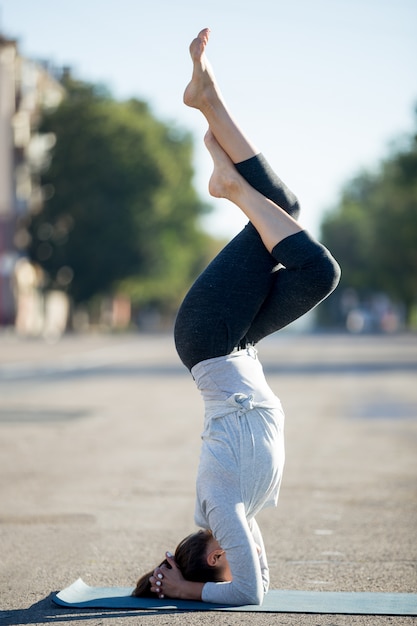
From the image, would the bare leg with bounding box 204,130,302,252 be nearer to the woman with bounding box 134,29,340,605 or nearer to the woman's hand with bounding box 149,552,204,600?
the woman with bounding box 134,29,340,605

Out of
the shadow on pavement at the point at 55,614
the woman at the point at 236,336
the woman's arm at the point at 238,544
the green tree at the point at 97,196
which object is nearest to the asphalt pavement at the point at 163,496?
the shadow on pavement at the point at 55,614

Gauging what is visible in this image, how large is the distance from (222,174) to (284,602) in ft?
5.65

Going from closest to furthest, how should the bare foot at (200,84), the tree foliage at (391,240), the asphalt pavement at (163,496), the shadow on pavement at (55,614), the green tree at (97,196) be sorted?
the shadow on pavement at (55,614), the bare foot at (200,84), the asphalt pavement at (163,496), the green tree at (97,196), the tree foliage at (391,240)

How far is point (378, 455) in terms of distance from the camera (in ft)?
38.1

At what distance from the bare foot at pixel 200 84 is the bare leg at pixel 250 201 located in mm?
128

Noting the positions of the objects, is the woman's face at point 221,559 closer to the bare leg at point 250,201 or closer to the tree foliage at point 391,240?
the bare leg at point 250,201

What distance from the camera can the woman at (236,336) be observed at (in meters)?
4.88

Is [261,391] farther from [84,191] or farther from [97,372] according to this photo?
[84,191]

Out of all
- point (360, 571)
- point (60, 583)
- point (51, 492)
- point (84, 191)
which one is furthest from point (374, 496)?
point (84, 191)

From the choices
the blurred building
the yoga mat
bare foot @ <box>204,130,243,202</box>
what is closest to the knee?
bare foot @ <box>204,130,243,202</box>

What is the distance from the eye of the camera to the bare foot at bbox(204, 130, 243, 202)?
4.95 metres

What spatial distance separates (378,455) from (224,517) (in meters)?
6.95

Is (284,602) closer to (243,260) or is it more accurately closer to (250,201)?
(243,260)

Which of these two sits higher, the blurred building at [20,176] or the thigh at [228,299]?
the blurred building at [20,176]
